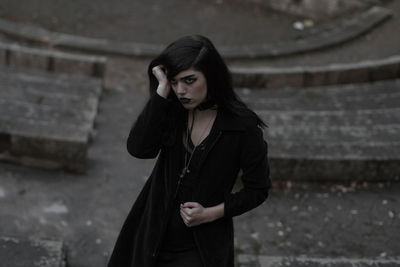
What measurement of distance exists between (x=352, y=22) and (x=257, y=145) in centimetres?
945

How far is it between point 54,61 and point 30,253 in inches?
188

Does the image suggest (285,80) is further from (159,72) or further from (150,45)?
(159,72)

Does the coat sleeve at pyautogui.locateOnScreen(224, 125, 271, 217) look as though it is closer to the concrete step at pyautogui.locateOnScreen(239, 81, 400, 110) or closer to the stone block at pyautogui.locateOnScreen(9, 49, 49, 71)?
the concrete step at pyautogui.locateOnScreen(239, 81, 400, 110)

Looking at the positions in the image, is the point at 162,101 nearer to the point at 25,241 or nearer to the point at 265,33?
the point at 25,241

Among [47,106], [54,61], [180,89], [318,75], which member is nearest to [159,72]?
[180,89]

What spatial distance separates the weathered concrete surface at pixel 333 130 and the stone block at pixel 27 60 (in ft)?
9.13

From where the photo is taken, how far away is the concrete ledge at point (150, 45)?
10.5 meters

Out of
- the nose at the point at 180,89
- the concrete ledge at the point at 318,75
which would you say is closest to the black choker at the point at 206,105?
the nose at the point at 180,89

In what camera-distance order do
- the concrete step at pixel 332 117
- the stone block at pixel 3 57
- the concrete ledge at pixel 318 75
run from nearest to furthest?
the concrete step at pixel 332 117
the concrete ledge at pixel 318 75
the stone block at pixel 3 57

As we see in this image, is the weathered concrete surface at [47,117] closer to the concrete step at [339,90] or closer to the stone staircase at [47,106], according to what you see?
the stone staircase at [47,106]

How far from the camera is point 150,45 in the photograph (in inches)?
431

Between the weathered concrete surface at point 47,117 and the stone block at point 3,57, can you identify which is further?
the stone block at point 3,57

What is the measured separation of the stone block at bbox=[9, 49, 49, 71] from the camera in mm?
8711

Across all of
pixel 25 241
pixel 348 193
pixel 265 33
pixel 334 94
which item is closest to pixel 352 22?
pixel 265 33
